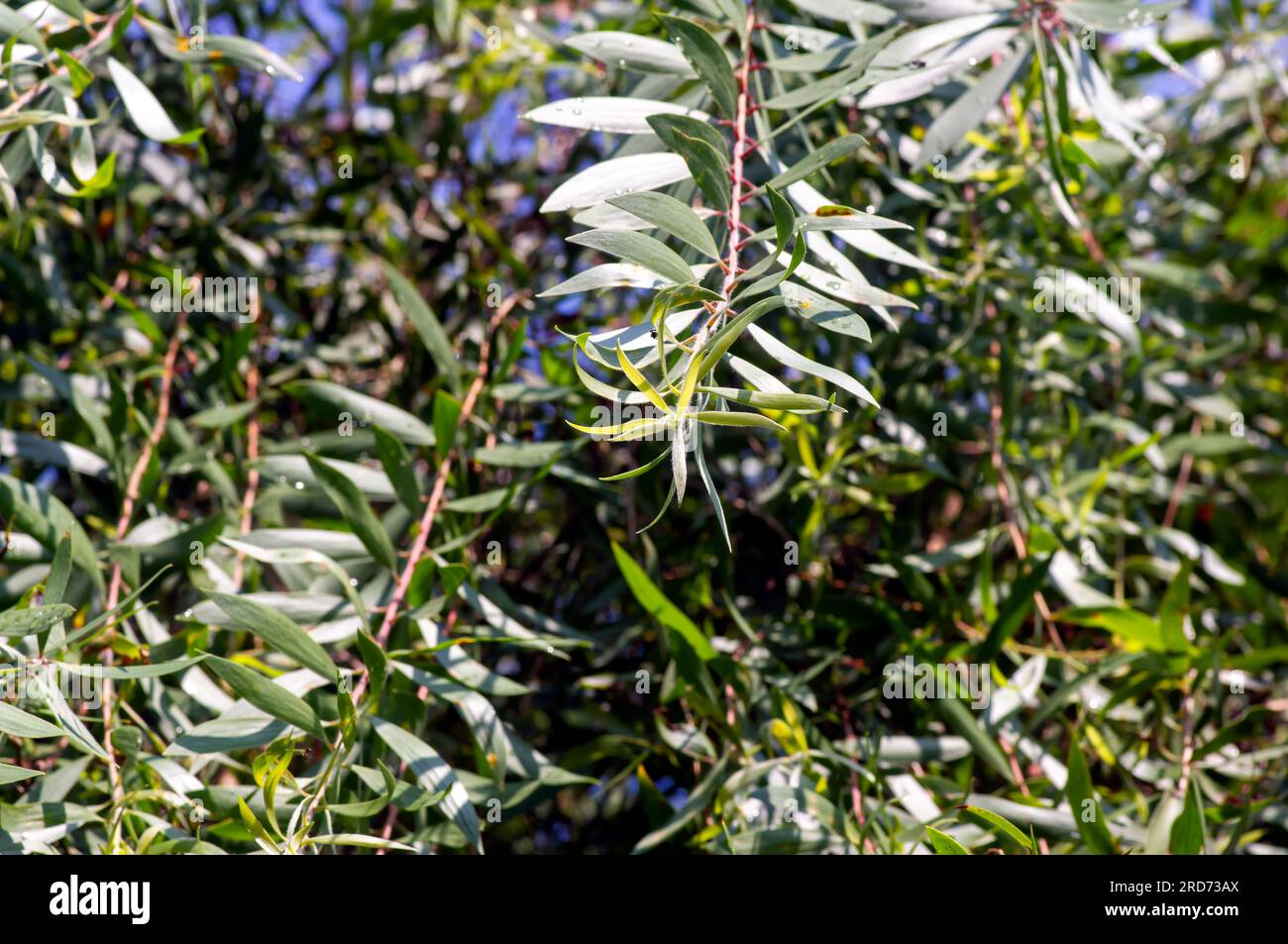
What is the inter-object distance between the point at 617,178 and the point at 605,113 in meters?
0.06

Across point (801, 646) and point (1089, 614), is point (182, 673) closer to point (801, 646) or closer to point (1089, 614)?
point (801, 646)

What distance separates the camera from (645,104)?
2.19 ft

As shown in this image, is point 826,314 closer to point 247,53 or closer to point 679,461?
point 679,461

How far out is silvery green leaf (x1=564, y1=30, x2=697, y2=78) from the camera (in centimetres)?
70

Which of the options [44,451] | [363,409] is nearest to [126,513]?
[44,451]

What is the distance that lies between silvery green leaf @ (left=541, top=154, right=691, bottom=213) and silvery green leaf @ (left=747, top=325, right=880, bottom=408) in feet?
0.45

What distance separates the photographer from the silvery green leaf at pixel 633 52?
70 centimetres

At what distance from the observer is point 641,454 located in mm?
862

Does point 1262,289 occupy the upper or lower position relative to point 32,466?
upper

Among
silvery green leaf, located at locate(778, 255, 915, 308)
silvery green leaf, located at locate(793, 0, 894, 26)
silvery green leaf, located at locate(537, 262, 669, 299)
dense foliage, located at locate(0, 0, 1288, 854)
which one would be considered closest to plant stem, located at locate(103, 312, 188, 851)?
dense foliage, located at locate(0, 0, 1288, 854)

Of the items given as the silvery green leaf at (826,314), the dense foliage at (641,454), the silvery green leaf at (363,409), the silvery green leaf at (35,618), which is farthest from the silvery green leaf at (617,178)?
the silvery green leaf at (35,618)

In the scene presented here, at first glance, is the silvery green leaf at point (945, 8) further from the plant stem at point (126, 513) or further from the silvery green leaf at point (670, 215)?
the plant stem at point (126, 513)
